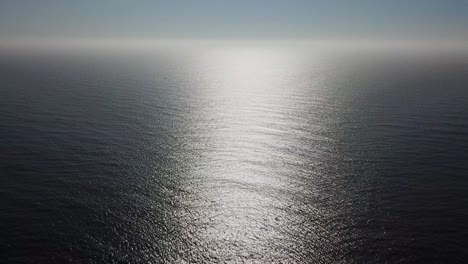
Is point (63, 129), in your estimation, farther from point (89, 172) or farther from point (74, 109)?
point (89, 172)

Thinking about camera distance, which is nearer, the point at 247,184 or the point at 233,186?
the point at 233,186

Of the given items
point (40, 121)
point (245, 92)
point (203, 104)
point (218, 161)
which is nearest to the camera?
point (218, 161)

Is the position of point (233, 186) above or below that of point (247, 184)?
below

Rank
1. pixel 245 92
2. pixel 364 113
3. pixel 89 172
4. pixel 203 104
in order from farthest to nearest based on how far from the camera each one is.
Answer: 1. pixel 245 92
2. pixel 203 104
3. pixel 364 113
4. pixel 89 172

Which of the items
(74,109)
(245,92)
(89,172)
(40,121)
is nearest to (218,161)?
(89,172)

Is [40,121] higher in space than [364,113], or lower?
lower

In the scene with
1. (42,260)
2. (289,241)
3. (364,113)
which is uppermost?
(364,113)

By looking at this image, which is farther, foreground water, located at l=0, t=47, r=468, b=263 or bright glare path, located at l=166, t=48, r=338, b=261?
bright glare path, located at l=166, t=48, r=338, b=261

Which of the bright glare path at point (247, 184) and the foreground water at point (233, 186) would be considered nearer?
the foreground water at point (233, 186)
